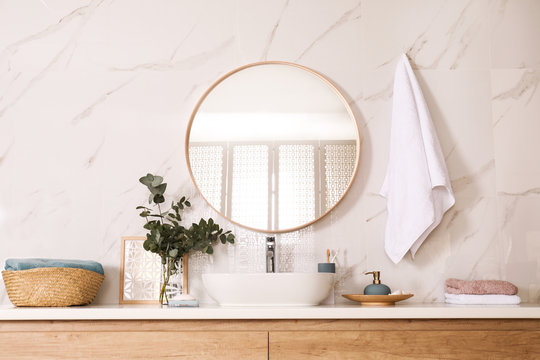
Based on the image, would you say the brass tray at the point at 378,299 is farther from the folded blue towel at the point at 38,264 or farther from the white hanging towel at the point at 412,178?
the folded blue towel at the point at 38,264

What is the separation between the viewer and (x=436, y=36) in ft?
7.19

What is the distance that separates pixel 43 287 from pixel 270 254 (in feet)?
2.66

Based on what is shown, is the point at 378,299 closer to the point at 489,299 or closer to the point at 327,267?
the point at 327,267

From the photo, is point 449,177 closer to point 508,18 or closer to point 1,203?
point 508,18

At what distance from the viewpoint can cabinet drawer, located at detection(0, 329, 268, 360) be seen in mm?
1542

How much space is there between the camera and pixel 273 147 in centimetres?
211

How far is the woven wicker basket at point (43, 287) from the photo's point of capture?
1.73 m

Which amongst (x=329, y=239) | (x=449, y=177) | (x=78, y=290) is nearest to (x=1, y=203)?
(x=78, y=290)

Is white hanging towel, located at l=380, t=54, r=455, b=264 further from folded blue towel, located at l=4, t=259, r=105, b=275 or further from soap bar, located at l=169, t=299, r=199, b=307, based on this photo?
folded blue towel, located at l=4, t=259, r=105, b=275

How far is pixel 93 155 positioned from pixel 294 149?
859 millimetres

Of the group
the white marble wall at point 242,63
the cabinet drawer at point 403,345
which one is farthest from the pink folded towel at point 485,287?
the cabinet drawer at point 403,345

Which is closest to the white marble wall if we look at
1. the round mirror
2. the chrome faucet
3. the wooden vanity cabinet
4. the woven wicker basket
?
the round mirror

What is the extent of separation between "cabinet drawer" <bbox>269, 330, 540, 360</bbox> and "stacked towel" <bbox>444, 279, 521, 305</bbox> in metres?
0.25

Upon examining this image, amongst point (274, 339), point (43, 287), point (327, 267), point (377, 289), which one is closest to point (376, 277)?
point (377, 289)
